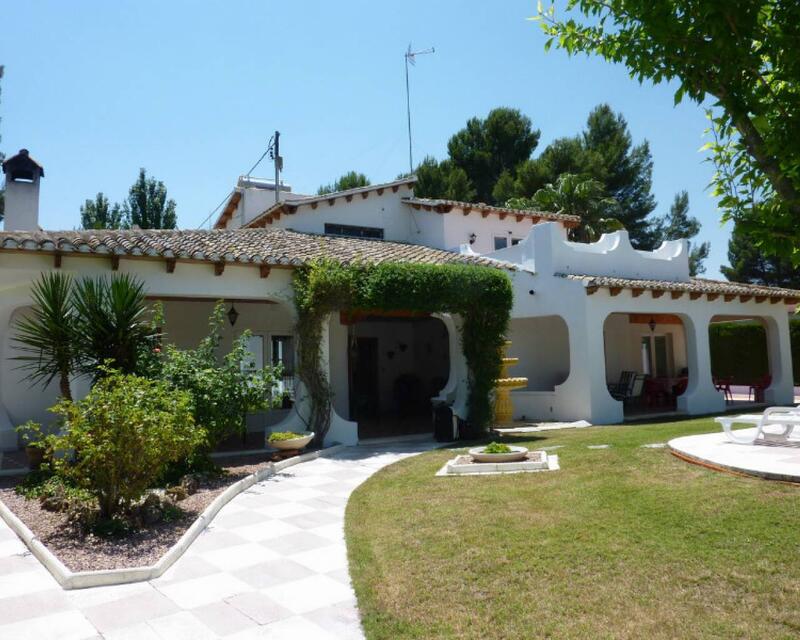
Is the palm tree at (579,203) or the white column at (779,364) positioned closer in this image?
the white column at (779,364)

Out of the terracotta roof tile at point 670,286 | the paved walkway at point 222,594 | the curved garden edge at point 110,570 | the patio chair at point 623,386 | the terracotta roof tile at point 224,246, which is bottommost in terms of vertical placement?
the paved walkway at point 222,594

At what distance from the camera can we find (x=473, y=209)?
2342 cm

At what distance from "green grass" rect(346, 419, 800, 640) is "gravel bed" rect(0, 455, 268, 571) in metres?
2.06

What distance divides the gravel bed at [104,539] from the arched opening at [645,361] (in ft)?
47.5

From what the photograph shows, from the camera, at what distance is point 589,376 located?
55.9ft

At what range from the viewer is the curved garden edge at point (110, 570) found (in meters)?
5.73

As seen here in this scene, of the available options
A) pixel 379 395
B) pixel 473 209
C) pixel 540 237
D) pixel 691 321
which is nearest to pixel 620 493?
pixel 540 237

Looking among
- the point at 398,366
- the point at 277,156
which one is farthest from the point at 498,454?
the point at 277,156

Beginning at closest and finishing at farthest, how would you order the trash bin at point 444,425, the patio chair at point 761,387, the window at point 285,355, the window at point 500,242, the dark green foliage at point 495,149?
the trash bin at point 444,425 → the window at point 285,355 → the patio chair at point 761,387 → the window at point 500,242 → the dark green foliage at point 495,149

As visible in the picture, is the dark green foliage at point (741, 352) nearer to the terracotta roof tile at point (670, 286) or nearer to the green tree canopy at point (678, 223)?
the terracotta roof tile at point (670, 286)

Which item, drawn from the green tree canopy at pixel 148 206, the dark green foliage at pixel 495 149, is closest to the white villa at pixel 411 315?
the dark green foliage at pixel 495 149

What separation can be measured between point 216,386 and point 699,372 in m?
15.5

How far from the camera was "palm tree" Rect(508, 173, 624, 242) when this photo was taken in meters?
33.2

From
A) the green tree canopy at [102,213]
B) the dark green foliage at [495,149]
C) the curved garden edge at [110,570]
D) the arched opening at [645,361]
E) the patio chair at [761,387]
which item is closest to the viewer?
the curved garden edge at [110,570]
